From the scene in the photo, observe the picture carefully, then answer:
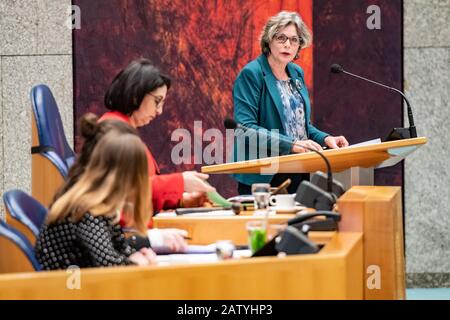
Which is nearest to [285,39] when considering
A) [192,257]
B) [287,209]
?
[287,209]

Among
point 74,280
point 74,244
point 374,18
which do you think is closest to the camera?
point 74,280

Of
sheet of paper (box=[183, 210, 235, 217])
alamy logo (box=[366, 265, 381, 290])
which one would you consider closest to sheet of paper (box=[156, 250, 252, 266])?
alamy logo (box=[366, 265, 381, 290])

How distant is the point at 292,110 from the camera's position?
5.31 m

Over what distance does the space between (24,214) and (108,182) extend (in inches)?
14.5

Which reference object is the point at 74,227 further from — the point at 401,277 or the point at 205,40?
the point at 205,40

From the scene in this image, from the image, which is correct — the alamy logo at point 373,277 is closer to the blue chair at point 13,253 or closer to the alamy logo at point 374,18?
the blue chair at point 13,253

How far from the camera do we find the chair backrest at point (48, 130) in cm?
390

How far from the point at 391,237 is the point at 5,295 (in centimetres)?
150

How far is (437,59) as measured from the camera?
22.6 feet

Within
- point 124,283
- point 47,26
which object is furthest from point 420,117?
point 124,283

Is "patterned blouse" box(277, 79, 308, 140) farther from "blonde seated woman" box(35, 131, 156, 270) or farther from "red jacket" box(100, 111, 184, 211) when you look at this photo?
"blonde seated woman" box(35, 131, 156, 270)

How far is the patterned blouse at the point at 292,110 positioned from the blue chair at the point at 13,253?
2.80 meters

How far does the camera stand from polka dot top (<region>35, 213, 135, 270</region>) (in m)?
2.72

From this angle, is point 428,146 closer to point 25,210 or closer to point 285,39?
point 285,39
